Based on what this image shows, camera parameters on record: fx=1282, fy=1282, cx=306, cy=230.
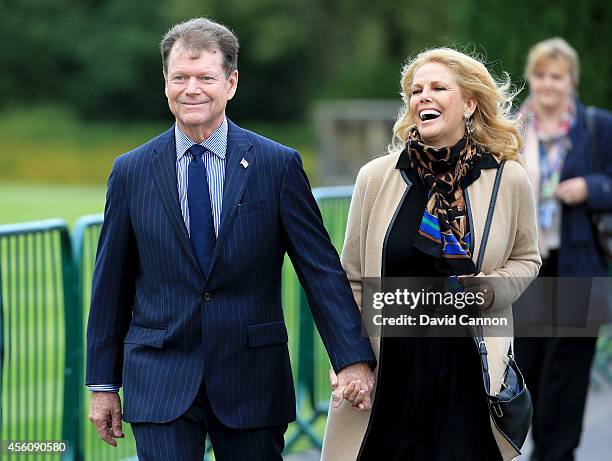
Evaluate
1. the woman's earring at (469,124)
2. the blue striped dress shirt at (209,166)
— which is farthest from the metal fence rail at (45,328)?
the woman's earring at (469,124)

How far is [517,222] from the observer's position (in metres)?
4.34

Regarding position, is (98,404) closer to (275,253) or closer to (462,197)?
(275,253)

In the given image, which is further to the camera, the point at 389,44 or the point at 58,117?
the point at 58,117

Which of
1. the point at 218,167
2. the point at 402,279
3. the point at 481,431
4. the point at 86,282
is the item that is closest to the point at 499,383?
the point at 481,431

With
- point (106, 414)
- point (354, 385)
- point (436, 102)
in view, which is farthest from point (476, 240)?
point (106, 414)

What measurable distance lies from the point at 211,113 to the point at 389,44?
45456mm

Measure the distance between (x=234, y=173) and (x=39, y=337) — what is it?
6.53 ft

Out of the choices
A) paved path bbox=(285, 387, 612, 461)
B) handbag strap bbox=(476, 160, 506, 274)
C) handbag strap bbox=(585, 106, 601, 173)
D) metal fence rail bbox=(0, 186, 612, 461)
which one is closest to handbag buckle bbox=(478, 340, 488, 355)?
handbag strap bbox=(476, 160, 506, 274)

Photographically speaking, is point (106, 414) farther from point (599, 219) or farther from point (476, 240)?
point (599, 219)

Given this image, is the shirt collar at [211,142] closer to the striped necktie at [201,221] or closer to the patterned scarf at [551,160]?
the striped necktie at [201,221]

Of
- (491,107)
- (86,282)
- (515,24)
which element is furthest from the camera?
(515,24)

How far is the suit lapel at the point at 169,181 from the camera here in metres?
4.02

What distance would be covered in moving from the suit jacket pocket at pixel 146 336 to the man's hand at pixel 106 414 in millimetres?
197

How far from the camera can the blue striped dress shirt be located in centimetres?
Answer: 409
